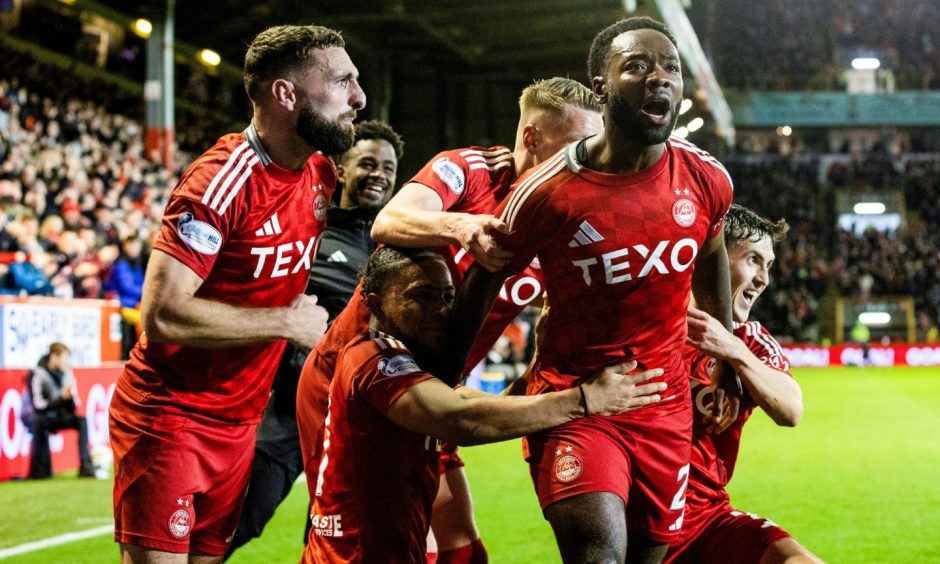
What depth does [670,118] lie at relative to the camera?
Result: 11.3 ft

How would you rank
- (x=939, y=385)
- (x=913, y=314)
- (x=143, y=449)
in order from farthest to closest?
1. (x=913, y=314)
2. (x=939, y=385)
3. (x=143, y=449)

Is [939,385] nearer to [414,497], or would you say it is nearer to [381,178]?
[381,178]

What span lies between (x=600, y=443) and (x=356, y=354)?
0.83 m

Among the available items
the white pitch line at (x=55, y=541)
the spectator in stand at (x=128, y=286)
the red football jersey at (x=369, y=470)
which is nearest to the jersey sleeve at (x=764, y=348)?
the red football jersey at (x=369, y=470)

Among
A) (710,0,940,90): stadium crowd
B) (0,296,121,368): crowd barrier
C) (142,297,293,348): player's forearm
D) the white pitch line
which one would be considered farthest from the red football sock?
(710,0,940,90): stadium crowd

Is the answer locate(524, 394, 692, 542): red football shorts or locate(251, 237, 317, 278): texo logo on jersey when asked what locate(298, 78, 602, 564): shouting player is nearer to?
locate(251, 237, 317, 278): texo logo on jersey

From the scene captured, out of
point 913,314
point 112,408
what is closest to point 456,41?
point 913,314

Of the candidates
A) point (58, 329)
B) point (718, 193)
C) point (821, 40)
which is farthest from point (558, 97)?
point (821, 40)

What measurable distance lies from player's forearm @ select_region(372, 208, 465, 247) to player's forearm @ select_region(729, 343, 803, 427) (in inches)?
44.8

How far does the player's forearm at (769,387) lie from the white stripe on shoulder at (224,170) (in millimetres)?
1914

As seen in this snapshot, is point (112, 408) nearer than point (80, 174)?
Yes

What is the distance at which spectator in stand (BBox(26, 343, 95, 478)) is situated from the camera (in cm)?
1006

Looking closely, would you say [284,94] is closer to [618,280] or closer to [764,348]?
[618,280]

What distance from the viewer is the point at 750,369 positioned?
12.9ft
